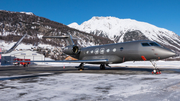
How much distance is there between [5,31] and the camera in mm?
177875

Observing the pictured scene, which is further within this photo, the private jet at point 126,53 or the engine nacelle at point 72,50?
the engine nacelle at point 72,50

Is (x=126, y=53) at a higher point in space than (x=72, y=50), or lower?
lower

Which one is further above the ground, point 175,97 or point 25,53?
point 25,53

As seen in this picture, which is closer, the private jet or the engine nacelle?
the private jet

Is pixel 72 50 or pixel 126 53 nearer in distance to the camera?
pixel 126 53

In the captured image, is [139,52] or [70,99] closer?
[70,99]

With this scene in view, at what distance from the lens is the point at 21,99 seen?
5.53 metres

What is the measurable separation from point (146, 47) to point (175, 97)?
Result: 10.4 m

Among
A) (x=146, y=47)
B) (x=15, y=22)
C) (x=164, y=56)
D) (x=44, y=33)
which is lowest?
(x=164, y=56)

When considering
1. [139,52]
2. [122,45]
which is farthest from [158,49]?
[122,45]

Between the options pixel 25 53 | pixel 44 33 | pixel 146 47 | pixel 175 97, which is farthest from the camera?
pixel 44 33

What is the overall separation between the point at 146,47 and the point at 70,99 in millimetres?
11848

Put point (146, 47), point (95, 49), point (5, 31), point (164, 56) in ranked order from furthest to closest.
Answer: point (5, 31)
point (95, 49)
point (146, 47)
point (164, 56)

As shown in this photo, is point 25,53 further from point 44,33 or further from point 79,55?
point 44,33
